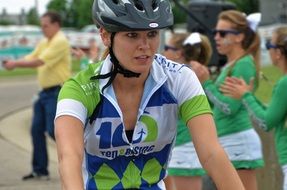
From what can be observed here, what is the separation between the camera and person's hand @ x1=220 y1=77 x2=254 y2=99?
16.4 ft

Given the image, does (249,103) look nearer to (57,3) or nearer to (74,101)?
(74,101)

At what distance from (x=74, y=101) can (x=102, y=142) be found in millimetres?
247

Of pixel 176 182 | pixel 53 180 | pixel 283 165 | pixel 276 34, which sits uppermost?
pixel 276 34

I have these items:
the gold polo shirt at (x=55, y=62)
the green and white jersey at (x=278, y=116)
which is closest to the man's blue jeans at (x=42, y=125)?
the gold polo shirt at (x=55, y=62)

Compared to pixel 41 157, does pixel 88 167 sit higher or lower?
higher

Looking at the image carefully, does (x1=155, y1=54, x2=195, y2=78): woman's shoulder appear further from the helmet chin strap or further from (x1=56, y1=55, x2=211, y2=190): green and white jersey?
the helmet chin strap

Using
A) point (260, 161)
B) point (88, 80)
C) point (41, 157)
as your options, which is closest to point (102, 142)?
point (88, 80)

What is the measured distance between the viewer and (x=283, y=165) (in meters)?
4.71

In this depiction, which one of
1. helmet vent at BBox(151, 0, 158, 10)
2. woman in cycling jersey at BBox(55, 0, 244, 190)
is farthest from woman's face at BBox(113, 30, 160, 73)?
helmet vent at BBox(151, 0, 158, 10)

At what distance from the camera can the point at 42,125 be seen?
8867 mm

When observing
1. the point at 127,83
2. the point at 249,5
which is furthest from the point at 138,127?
the point at 249,5

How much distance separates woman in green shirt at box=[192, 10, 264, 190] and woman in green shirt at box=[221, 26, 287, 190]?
0.18 meters

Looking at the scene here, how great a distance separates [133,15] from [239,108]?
8.68 ft

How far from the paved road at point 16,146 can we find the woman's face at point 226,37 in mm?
3354
